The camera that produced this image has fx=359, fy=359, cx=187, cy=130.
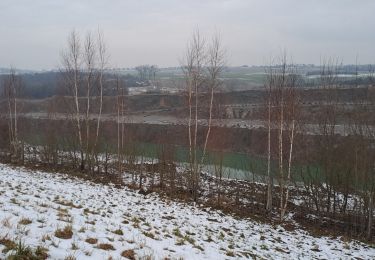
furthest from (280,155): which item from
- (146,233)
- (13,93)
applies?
(13,93)

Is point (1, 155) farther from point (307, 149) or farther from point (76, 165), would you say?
point (307, 149)

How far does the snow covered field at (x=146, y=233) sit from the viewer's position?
20.1 ft

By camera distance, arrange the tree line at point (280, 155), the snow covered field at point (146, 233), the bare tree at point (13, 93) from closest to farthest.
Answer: the snow covered field at point (146, 233), the tree line at point (280, 155), the bare tree at point (13, 93)

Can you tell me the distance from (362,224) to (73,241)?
14.4 metres

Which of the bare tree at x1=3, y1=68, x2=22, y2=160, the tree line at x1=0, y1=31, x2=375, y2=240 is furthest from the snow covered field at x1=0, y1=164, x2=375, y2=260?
the bare tree at x1=3, y1=68, x2=22, y2=160

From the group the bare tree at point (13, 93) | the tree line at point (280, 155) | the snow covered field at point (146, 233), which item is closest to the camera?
the snow covered field at point (146, 233)

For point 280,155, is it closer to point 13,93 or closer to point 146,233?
point 146,233

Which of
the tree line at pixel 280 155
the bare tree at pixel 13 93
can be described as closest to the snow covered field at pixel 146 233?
the tree line at pixel 280 155

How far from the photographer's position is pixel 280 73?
54.3 ft

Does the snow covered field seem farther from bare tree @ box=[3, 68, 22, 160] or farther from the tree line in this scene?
bare tree @ box=[3, 68, 22, 160]

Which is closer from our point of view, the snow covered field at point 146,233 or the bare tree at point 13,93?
the snow covered field at point 146,233

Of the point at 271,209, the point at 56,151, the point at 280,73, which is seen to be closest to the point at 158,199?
the point at 271,209

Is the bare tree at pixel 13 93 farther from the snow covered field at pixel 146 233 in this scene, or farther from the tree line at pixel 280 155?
the snow covered field at pixel 146 233

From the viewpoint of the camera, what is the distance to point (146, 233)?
27.6 feet
